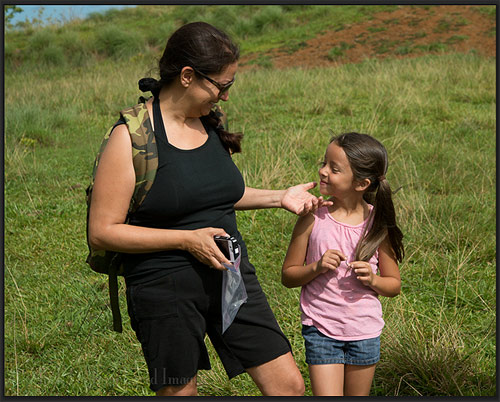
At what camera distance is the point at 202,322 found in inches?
93.1

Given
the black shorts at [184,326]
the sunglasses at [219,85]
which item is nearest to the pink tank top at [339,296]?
the black shorts at [184,326]

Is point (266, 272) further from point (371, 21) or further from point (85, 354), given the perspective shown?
point (371, 21)

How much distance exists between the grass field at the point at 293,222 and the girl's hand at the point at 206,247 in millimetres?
1225

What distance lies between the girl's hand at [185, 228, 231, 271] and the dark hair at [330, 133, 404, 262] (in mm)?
583

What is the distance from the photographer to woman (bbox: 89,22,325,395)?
2.18 m

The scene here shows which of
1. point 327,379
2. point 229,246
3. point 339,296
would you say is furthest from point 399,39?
point 229,246

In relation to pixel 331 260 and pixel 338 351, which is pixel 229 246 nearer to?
pixel 331 260

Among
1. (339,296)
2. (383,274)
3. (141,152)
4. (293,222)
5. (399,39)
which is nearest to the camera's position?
(141,152)

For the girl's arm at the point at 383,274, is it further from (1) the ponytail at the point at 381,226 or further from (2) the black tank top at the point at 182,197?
(2) the black tank top at the point at 182,197

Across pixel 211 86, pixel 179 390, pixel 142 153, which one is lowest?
pixel 179 390

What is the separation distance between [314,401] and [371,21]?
752 inches

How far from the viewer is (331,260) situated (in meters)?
2.36

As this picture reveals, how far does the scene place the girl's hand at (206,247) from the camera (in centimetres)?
218

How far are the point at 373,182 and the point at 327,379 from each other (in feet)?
2.62
